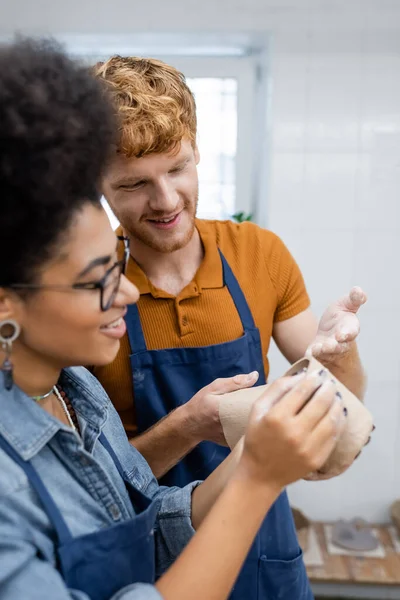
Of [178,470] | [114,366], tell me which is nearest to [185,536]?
[178,470]

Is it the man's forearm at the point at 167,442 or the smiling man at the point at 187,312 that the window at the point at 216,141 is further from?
the man's forearm at the point at 167,442

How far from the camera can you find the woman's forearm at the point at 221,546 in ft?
2.52

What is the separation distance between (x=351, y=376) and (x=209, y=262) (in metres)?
0.42

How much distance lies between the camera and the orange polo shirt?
133 centimetres

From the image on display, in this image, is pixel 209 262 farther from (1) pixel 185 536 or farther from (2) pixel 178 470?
(1) pixel 185 536

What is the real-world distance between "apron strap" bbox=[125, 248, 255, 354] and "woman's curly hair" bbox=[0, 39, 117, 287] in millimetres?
549

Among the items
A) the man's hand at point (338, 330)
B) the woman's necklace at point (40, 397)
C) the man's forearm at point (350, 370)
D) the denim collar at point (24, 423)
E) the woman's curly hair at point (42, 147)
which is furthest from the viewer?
the man's forearm at point (350, 370)

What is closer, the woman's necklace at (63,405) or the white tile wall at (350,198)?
the woman's necklace at (63,405)

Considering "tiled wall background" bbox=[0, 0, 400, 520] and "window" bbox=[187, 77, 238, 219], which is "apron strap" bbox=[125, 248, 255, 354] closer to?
"tiled wall background" bbox=[0, 0, 400, 520]

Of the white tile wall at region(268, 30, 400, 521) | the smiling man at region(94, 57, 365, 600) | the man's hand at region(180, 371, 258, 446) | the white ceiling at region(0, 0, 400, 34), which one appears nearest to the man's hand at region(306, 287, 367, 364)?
the smiling man at region(94, 57, 365, 600)

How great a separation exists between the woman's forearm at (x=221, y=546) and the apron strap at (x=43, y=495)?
14 centimetres

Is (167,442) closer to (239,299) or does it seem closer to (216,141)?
(239,299)

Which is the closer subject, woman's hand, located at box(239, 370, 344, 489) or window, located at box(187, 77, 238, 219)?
woman's hand, located at box(239, 370, 344, 489)

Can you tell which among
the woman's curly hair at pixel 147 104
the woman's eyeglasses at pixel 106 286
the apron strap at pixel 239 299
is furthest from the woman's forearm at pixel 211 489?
the woman's curly hair at pixel 147 104
